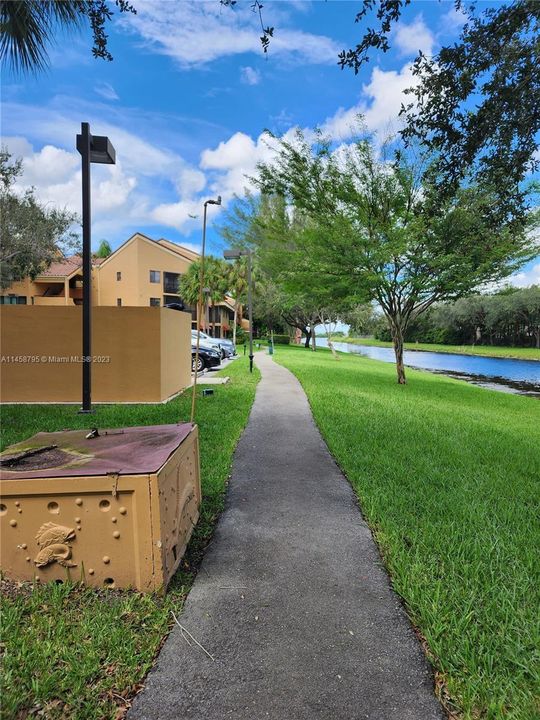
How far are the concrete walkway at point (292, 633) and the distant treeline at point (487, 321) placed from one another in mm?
44992

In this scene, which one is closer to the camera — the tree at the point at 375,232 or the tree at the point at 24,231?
the tree at the point at 375,232

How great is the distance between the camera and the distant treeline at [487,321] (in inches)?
1922

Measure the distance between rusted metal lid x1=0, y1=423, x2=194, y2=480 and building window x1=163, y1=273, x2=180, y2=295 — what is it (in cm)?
3938

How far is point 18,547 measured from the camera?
2.43m

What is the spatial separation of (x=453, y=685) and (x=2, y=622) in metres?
2.23

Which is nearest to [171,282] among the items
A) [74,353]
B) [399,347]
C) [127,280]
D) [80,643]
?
[127,280]

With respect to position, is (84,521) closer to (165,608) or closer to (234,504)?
(165,608)

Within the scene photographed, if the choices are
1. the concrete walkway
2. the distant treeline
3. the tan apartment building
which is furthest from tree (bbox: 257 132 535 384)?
the distant treeline

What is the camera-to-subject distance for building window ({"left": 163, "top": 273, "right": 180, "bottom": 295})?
134 ft

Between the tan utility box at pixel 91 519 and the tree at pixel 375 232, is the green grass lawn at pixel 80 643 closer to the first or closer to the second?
the tan utility box at pixel 91 519

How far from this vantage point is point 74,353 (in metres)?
9.13

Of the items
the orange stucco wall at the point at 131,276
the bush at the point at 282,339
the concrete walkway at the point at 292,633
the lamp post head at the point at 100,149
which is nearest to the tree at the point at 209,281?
the orange stucco wall at the point at 131,276

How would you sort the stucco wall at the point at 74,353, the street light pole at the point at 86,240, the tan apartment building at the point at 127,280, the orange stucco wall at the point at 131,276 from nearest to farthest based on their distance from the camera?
the street light pole at the point at 86,240 < the stucco wall at the point at 74,353 < the tan apartment building at the point at 127,280 < the orange stucco wall at the point at 131,276

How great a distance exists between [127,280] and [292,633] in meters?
40.9
